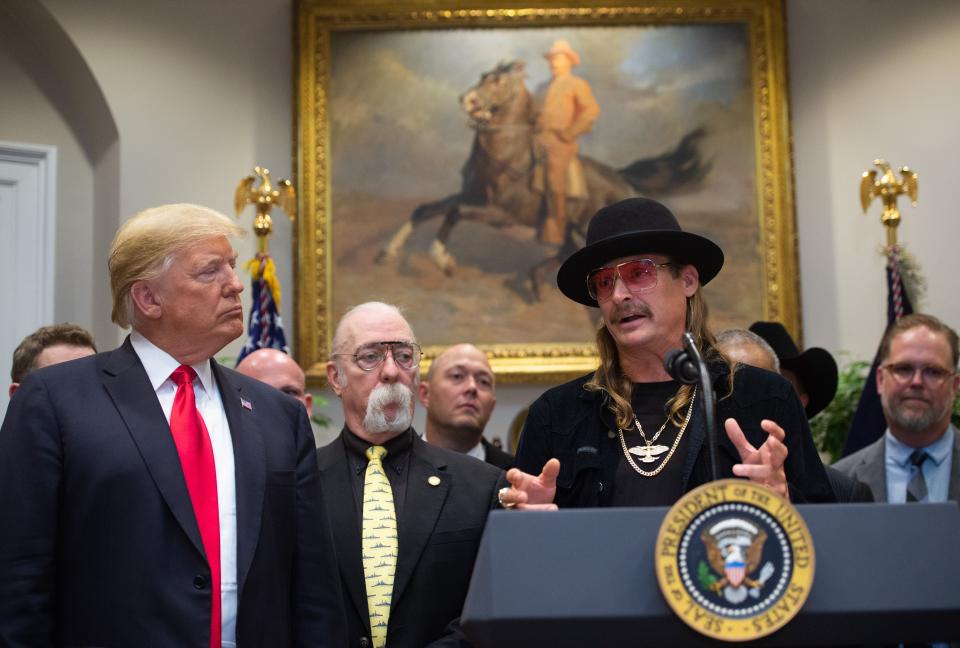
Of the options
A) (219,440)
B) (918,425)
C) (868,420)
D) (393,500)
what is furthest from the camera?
(868,420)

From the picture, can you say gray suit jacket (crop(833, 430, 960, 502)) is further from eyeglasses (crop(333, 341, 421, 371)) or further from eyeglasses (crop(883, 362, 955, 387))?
eyeglasses (crop(333, 341, 421, 371))

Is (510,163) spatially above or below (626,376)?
above

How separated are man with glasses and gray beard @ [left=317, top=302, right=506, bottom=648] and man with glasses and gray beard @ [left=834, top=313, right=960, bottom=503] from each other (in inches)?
80.7

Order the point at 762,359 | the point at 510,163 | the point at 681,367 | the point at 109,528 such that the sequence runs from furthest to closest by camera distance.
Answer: the point at 510,163 < the point at 762,359 < the point at 109,528 < the point at 681,367

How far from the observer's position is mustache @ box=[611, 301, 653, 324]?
3.29 m

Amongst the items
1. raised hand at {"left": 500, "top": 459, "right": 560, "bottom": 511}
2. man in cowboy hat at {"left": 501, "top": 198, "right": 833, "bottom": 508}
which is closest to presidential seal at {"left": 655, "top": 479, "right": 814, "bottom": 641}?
raised hand at {"left": 500, "top": 459, "right": 560, "bottom": 511}

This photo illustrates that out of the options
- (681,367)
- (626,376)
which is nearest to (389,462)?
(626,376)

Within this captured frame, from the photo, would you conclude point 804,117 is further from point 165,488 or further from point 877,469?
point 165,488

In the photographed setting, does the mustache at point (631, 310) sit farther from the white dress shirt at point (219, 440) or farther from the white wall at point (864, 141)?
the white wall at point (864, 141)

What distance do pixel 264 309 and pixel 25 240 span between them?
181 cm

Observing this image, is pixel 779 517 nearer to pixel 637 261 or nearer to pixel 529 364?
pixel 637 261

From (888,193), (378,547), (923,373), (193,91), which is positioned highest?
(193,91)

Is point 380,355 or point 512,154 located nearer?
point 380,355

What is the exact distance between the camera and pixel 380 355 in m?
4.18
